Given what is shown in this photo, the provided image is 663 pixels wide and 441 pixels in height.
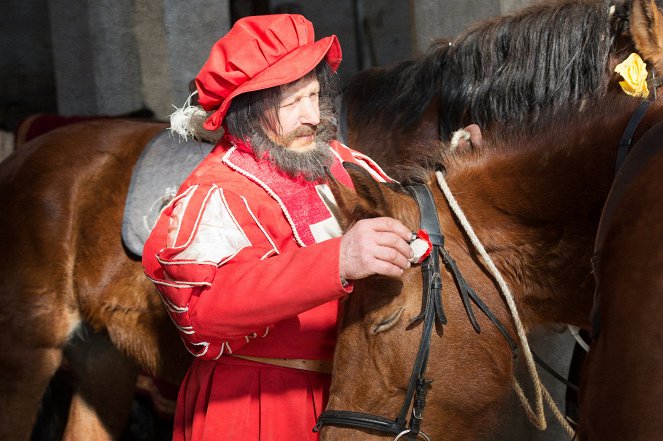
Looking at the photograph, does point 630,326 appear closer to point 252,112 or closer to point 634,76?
point 634,76

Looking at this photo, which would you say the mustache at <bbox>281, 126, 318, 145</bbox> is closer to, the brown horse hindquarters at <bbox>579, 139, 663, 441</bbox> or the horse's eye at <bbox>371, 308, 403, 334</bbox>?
the horse's eye at <bbox>371, 308, 403, 334</bbox>

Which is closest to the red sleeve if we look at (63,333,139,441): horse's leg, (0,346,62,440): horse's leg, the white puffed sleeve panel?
the white puffed sleeve panel

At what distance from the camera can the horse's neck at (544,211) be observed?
1.70 meters

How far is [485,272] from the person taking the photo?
1.76 m

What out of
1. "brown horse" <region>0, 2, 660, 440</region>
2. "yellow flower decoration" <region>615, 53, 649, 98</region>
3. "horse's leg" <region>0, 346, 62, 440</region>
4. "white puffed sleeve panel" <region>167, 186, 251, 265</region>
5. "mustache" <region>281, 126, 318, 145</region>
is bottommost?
"horse's leg" <region>0, 346, 62, 440</region>

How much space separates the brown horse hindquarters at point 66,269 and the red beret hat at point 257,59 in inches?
42.6

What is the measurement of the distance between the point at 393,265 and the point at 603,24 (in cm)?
111

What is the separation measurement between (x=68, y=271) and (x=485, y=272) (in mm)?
1833

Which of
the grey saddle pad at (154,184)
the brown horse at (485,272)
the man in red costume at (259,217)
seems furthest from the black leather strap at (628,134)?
the grey saddle pad at (154,184)

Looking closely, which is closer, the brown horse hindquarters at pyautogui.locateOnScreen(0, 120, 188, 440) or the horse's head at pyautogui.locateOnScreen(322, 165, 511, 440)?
the horse's head at pyautogui.locateOnScreen(322, 165, 511, 440)

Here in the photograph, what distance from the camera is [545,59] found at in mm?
2371

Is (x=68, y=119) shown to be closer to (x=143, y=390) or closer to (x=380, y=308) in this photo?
(x=143, y=390)

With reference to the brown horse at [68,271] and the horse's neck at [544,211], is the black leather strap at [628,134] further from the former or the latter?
the brown horse at [68,271]

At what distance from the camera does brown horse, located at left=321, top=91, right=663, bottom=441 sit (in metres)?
1.68
